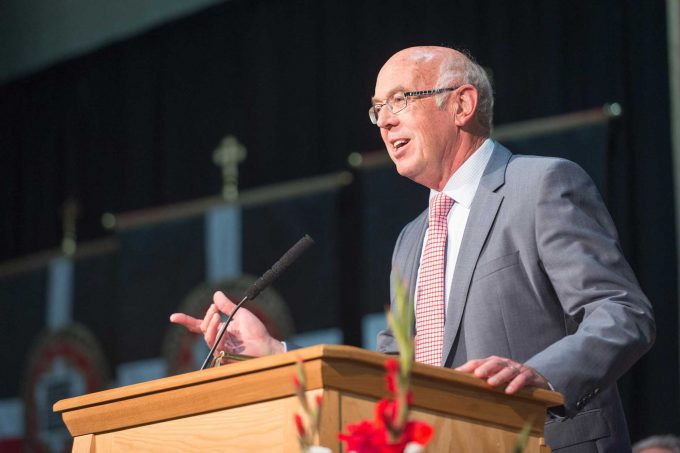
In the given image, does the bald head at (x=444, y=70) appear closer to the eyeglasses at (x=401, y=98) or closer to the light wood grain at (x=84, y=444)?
the eyeglasses at (x=401, y=98)

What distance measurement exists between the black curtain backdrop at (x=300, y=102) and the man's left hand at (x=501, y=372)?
8.69 feet

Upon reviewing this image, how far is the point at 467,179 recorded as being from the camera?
261 cm

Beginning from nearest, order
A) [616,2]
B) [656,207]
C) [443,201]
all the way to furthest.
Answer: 1. [443,201]
2. [656,207]
3. [616,2]

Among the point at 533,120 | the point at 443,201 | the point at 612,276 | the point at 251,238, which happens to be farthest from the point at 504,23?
→ the point at 612,276

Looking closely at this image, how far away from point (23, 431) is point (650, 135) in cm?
381

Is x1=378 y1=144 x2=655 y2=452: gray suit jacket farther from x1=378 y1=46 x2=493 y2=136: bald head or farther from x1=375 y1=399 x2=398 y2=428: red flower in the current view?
x1=375 y1=399 x2=398 y2=428: red flower

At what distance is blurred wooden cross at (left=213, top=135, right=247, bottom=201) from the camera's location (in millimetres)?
6195

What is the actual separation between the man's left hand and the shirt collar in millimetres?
694

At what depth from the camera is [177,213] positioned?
241 inches

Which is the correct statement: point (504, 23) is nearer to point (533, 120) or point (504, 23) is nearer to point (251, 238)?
point (533, 120)

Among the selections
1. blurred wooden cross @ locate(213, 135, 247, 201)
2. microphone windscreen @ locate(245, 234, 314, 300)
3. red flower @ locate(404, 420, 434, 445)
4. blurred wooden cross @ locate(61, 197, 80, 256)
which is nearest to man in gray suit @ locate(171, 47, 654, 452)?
microphone windscreen @ locate(245, 234, 314, 300)

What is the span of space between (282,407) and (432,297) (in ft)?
2.49

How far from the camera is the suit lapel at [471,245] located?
2.33 m

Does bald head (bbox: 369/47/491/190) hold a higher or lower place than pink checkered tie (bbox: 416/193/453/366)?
higher
